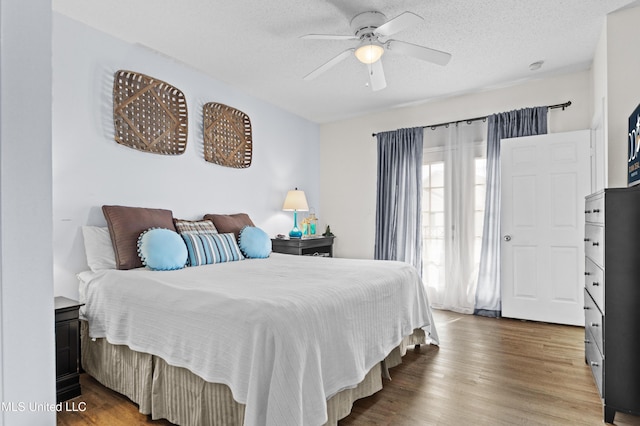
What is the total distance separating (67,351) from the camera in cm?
221

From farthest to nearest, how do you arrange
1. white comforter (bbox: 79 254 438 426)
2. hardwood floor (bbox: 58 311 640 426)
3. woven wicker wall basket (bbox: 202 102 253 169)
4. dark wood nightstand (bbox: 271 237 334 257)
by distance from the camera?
dark wood nightstand (bbox: 271 237 334 257), woven wicker wall basket (bbox: 202 102 253 169), hardwood floor (bbox: 58 311 640 426), white comforter (bbox: 79 254 438 426)

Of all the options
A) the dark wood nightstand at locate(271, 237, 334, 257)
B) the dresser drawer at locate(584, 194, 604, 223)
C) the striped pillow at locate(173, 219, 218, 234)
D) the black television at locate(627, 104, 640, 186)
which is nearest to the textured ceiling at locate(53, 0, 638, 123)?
the black television at locate(627, 104, 640, 186)

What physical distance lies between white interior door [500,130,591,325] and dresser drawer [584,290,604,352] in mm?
1221

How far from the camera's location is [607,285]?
1933mm

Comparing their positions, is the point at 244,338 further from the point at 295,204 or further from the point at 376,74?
the point at 295,204

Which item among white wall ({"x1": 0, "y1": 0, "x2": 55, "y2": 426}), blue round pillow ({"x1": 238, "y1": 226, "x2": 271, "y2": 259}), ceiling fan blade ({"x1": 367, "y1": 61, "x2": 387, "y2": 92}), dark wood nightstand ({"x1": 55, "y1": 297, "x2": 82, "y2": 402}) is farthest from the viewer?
blue round pillow ({"x1": 238, "y1": 226, "x2": 271, "y2": 259})

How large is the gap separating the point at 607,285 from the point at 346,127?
401cm

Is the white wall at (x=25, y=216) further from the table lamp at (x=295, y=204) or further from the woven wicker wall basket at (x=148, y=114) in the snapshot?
the table lamp at (x=295, y=204)

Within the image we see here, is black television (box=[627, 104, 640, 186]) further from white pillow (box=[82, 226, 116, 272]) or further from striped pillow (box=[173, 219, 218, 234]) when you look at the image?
white pillow (box=[82, 226, 116, 272])

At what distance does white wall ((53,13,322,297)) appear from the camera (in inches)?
106

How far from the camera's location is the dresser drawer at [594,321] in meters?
2.04

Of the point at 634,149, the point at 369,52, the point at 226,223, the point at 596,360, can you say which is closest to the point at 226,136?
the point at 226,223

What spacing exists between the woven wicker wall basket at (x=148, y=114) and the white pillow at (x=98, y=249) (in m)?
0.79

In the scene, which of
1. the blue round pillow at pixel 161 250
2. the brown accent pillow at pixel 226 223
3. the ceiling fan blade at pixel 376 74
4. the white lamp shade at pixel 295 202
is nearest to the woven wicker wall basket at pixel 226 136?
the brown accent pillow at pixel 226 223
